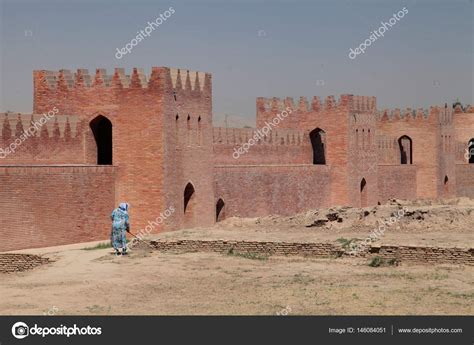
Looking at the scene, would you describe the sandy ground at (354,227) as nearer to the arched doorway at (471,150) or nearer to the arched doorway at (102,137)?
the arched doorway at (102,137)

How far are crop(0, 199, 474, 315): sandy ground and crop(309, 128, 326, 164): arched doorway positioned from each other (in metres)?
16.3

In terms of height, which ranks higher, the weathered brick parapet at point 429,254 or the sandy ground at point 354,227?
the sandy ground at point 354,227

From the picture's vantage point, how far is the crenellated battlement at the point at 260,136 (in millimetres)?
32781

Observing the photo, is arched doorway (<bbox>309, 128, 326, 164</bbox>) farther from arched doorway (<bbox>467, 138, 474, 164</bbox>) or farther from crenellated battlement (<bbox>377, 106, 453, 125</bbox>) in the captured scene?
arched doorway (<bbox>467, 138, 474, 164</bbox>)

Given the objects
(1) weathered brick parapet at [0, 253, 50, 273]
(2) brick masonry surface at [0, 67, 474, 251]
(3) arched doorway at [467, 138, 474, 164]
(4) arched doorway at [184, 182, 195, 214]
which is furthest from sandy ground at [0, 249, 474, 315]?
(3) arched doorway at [467, 138, 474, 164]

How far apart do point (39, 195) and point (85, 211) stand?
175 centimetres

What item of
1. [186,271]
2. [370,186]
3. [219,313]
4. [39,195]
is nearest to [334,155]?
[370,186]

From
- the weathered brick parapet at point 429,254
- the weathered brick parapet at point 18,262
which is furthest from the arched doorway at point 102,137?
the weathered brick parapet at point 429,254

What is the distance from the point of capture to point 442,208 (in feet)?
78.4

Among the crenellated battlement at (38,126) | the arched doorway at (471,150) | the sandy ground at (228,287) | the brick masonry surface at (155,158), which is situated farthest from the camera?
the arched doorway at (471,150)

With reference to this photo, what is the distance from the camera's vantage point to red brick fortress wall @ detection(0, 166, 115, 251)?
74.3 feet

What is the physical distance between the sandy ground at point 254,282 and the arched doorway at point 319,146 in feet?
53.3

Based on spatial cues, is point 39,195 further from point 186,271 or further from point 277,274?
point 277,274
